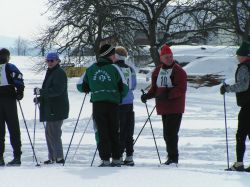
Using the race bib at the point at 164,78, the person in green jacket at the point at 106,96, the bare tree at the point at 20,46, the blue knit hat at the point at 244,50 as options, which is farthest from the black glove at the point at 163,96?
the bare tree at the point at 20,46

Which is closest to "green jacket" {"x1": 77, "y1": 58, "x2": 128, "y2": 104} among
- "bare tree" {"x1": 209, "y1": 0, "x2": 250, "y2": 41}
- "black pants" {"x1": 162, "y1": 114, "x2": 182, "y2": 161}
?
"black pants" {"x1": 162, "y1": 114, "x2": 182, "y2": 161}

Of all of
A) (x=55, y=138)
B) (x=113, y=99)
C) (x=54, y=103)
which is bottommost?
(x=55, y=138)

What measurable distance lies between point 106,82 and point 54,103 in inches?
54.6

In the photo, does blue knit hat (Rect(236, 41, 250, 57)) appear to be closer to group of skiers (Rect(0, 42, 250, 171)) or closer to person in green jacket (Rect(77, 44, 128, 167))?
group of skiers (Rect(0, 42, 250, 171))

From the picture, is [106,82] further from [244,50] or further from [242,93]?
[244,50]

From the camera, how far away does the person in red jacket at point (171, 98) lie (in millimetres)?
6828

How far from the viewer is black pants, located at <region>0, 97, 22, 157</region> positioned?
6.91 meters

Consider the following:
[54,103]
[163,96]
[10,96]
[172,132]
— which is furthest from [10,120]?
[172,132]

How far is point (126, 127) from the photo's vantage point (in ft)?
23.5

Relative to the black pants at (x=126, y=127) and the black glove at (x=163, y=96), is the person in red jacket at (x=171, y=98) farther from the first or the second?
the black pants at (x=126, y=127)

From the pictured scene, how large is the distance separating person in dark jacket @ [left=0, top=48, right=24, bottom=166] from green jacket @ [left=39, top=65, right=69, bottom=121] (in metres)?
0.42

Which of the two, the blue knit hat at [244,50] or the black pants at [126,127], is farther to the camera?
the black pants at [126,127]

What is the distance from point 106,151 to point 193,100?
15.6 meters

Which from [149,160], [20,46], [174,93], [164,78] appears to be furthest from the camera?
[20,46]
